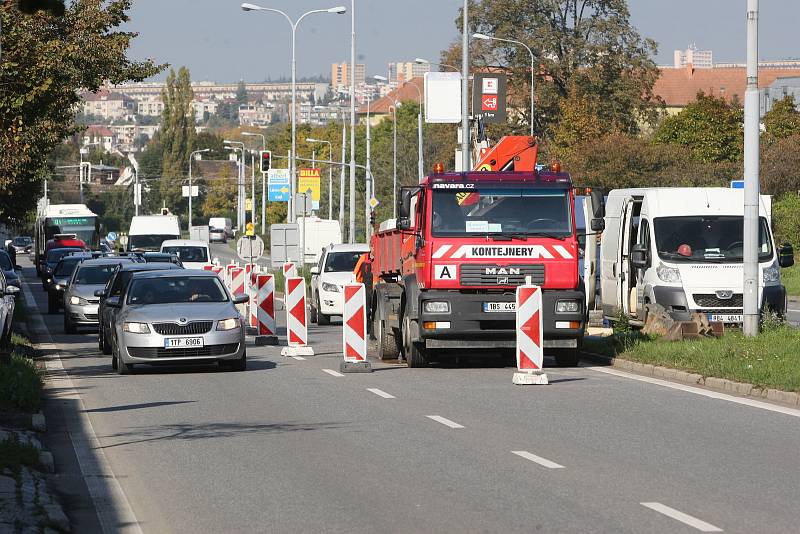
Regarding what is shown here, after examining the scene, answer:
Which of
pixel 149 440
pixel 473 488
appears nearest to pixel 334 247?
pixel 149 440

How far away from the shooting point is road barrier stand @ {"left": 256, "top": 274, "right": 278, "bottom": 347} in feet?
92.3

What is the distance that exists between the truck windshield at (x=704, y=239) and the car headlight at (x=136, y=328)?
350 inches

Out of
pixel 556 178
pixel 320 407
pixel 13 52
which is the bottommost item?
pixel 320 407

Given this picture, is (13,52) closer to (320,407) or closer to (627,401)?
(320,407)

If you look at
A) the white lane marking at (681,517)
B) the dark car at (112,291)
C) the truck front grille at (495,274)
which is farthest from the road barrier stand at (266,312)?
the white lane marking at (681,517)

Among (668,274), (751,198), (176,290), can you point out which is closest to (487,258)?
(751,198)

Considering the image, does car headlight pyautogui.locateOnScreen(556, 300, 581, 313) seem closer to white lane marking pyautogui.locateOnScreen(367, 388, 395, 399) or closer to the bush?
white lane marking pyautogui.locateOnScreen(367, 388, 395, 399)

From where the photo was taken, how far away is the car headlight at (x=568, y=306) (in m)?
21.0

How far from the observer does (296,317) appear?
24.4m

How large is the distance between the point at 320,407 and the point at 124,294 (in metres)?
7.13

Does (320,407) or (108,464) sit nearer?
(108,464)

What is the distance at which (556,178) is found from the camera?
21609mm

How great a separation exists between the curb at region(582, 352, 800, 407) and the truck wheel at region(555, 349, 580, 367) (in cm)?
54

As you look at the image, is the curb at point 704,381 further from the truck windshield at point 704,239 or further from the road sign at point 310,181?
the road sign at point 310,181
